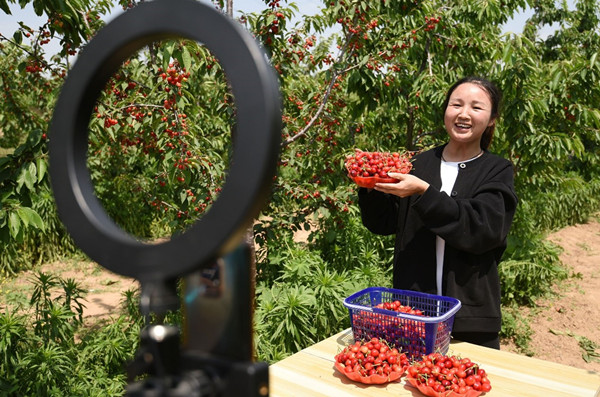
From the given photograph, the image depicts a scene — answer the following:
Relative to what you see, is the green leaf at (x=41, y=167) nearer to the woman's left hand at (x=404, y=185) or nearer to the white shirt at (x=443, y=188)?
the woman's left hand at (x=404, y=185)

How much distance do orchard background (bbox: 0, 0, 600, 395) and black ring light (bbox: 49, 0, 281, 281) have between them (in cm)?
141

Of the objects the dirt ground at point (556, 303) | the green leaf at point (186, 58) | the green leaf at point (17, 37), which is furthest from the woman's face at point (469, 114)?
the dirt ground at point (556, 303)

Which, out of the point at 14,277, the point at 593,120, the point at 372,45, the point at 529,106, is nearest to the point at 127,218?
the point at 14,277

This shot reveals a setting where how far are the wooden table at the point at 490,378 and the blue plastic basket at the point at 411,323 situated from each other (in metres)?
0.14

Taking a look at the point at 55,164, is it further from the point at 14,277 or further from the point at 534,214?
the point at 534,214

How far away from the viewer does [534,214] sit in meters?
6.99

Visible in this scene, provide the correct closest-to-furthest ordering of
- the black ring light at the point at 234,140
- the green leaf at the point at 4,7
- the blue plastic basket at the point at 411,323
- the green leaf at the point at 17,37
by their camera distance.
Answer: the black ring light at the point at 234,140, the blue plastic basket at the point at 411,323, the green leaf at the point at 4,7, the green leaf at the point at 17,37

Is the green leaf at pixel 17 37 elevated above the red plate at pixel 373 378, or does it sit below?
above

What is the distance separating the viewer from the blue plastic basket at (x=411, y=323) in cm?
165

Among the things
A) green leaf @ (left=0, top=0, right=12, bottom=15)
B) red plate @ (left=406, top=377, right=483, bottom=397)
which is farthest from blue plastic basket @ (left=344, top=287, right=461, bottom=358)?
green leaf @ (left=0, top=0, right=12, bottom=15)

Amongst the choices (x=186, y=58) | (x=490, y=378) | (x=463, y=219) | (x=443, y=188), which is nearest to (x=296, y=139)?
(x=186, y=58)

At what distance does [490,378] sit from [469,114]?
0.96 metres

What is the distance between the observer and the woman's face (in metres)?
1.89

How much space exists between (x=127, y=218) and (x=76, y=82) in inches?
245
